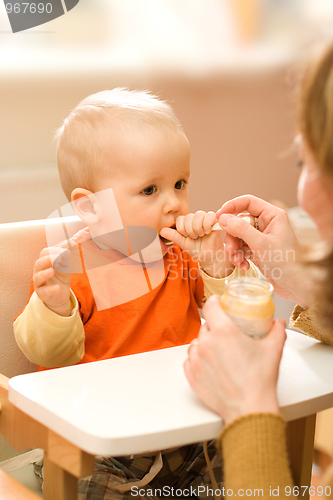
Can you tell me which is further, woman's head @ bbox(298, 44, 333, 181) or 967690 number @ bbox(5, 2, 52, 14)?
967690 number @ bbox(5, 2, 52, 14)

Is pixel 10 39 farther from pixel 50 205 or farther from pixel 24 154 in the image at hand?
pixel 50 205

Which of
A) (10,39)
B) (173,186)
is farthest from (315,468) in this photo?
(10,39)

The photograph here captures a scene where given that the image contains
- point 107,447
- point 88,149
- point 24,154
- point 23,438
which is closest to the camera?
point 107,447

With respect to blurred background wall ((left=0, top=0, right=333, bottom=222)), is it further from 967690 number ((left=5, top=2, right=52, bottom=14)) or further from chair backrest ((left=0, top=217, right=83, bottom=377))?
chair backrest ((left=0, top=217, right=83, bottom=377))

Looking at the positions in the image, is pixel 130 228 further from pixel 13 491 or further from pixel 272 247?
pixel 13 491

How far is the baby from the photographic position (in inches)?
40.1

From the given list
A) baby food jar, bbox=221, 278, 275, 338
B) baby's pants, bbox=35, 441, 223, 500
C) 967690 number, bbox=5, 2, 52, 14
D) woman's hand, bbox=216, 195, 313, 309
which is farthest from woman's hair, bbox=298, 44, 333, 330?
967690 number, bbox=5, 2, 52, 14

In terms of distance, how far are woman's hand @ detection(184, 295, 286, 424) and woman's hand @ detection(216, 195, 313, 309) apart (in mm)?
298

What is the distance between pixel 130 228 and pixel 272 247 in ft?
0.99

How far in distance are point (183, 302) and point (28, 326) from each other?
1.17ft

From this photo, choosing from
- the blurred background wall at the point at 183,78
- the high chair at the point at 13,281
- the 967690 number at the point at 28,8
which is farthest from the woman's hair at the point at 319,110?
the 967690 number at the point at 28,8

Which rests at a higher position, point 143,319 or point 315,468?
point 143,319

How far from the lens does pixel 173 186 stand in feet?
3.46

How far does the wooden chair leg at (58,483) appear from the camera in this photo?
0.66 meters
